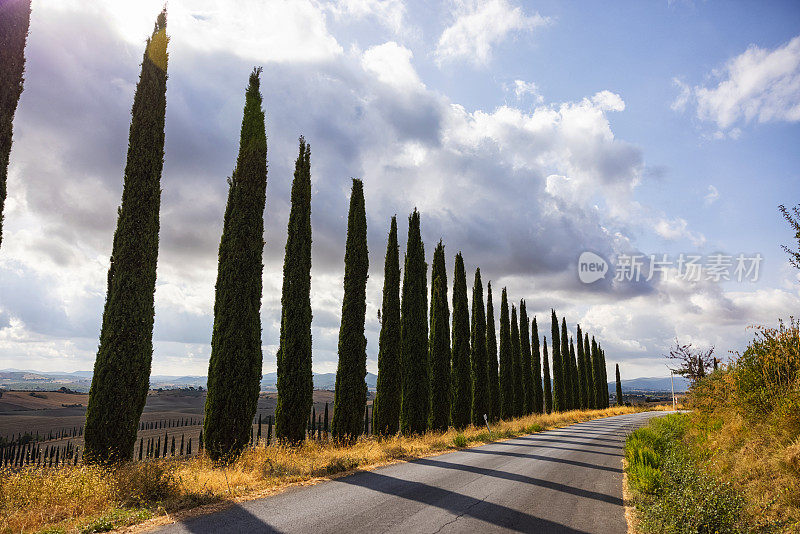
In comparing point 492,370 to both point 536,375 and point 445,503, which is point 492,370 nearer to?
point 536,375

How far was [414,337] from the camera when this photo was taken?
84.9 ft

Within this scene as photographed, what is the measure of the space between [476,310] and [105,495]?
30.4 m

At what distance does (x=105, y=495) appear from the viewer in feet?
25.3

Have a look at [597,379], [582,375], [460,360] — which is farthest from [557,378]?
[460,360]

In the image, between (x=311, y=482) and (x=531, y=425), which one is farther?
(x=531, y=425)

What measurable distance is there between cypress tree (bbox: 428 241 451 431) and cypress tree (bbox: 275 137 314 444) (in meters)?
12.5

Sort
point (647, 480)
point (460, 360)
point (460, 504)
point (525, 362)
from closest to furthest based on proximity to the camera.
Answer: point (460, 504) → point (647, 480) → point (460, 360) → point (525, 362)

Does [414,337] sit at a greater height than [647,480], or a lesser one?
greater

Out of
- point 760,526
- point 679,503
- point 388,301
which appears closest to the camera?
point 760,526

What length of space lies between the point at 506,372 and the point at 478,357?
6881mm

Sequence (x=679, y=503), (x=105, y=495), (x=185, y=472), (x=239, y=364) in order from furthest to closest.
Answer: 1. (x=239, y=364)
2. (x=185, y=472)
3. (x=105, y=495)
4. (x=679, y=503)

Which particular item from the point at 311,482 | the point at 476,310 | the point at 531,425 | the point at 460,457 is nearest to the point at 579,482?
the point at 460,457

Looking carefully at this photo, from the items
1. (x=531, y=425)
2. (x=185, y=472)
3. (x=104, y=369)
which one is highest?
(x=104, y=369)

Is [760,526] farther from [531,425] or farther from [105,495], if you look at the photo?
[531,425]
